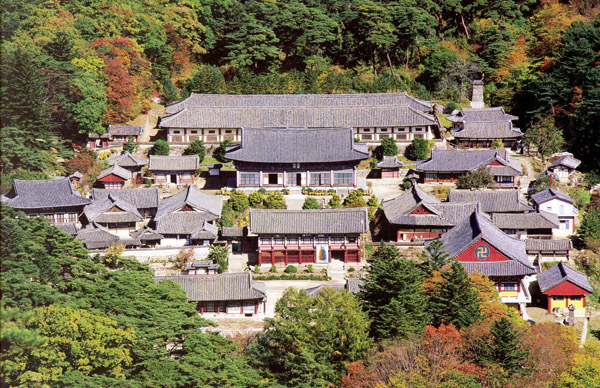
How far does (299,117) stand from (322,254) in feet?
62.9

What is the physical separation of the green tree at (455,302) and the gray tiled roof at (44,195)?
22.7m

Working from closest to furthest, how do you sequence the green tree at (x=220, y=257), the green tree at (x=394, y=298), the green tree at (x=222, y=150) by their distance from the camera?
the green tree at (x=394, y=298) < the green tree at (x=220, y=257) < the green tree at (x=222, y=150)

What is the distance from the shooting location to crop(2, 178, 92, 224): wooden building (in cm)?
4606

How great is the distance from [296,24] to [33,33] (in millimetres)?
24046

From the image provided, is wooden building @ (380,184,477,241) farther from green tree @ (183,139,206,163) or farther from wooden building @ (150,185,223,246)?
green tree @ (183,139,206,163)

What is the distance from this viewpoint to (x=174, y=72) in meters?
71.2

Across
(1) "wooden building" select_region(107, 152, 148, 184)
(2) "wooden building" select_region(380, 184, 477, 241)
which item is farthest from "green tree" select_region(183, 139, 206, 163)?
(2) "wooden building" select_region(380, 184, 477, 241)

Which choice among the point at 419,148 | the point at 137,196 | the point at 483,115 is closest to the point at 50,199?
the point at 137,196

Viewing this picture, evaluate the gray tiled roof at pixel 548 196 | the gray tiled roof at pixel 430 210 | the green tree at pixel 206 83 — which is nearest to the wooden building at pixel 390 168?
the gray tiled roof at pixel 430 210

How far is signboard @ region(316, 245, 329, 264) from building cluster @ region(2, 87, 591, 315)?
57 millimetres

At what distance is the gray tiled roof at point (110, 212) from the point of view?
46.0 meters

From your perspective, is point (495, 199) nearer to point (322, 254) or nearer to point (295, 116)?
point (322, 254)

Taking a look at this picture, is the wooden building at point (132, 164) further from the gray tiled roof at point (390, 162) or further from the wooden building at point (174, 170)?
the gray tiled roof at point (390, 162)

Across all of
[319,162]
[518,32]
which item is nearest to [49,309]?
[319,162]
